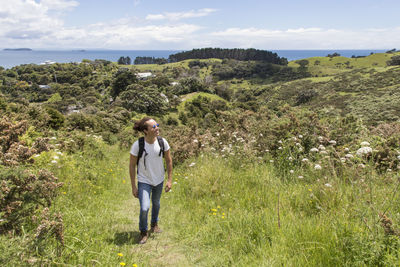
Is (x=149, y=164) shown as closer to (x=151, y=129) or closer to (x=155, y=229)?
(x=151, y=129)

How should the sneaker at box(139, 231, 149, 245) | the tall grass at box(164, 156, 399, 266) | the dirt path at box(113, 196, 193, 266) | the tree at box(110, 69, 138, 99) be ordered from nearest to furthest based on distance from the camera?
the tall grass at box(164, 156, 399, 266), the dirt path at box(113, 196, 193, 266), the sneaker at box(139, 231, 149, 245), the tree at box(110, 69, 138, 99)

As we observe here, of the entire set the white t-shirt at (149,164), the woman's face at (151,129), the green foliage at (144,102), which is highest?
the woman's face at (151,129)

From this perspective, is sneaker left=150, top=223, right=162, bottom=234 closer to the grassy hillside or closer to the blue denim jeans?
the blue denim jeans

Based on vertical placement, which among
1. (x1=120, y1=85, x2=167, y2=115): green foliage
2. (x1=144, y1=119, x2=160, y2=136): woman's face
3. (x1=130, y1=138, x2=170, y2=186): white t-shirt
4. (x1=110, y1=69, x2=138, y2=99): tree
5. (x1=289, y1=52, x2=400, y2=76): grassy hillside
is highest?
(x1=289, y1=52, x2=400, y2=76): grassy hillside

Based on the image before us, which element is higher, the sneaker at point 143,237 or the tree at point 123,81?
the tree at point 123,81

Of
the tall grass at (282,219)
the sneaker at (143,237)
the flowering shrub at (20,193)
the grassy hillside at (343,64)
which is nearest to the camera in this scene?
the tall grass at (282,219)

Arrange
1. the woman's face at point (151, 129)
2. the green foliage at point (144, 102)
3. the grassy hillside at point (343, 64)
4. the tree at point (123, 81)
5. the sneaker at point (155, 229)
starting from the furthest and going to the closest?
the grassy hillside at point (343, 64) → the tree at point (123, 81) → the green foliage at point (144, 102) → the sneaker at point (155, 229) → the woman's face at point (151, 129)

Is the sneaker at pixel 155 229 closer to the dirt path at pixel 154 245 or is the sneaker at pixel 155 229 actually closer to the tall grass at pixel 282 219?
the dirt path at pixel 154 245

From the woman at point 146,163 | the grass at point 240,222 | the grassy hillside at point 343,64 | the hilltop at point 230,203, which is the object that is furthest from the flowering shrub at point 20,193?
the grassy hillside at point 343,64

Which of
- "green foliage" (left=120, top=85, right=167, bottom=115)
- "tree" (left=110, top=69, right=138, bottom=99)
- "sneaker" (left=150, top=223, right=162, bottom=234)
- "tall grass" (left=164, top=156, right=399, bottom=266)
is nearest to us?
"tall grass" (left=164, top=156, right=399, bottom=266)

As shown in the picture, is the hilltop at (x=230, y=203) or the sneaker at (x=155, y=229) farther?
the sneaker at (x=155, y=229)

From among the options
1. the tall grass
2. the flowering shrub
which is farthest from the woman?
the flowering shrub

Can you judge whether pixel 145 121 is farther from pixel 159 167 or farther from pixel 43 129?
pixel 43 129

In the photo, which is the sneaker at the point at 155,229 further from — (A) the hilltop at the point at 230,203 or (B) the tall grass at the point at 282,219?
(B) the tall grass at the point at 282,219
